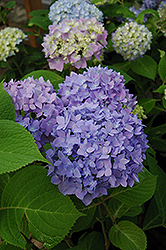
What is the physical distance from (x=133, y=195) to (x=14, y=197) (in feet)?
0.95

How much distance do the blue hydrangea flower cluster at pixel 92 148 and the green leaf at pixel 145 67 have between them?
0.59m

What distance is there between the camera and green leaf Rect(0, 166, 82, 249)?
21.2 inches

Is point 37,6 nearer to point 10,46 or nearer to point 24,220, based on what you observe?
point 10,46

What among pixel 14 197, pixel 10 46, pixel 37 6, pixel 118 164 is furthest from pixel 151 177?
pixel 37 6

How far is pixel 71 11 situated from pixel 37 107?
0.60 metres

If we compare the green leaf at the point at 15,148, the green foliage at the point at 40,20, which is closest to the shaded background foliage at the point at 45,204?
the green leaf at the point at 15,148

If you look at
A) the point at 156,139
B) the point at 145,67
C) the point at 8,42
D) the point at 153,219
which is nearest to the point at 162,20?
the point at 145,67

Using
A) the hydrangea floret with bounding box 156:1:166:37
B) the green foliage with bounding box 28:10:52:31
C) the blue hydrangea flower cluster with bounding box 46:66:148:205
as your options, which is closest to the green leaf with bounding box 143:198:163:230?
the blue hydrangea flower cluster with bounding box 46:66:148:205

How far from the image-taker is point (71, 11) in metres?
1.04

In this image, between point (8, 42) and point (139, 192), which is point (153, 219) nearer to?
point (139, 192)

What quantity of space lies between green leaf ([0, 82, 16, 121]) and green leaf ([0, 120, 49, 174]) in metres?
0.06

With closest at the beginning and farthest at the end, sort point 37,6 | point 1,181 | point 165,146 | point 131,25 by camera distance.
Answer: point 1,181 < point 131,25 < point 165,146 < point 37,6

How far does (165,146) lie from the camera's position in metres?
1.19

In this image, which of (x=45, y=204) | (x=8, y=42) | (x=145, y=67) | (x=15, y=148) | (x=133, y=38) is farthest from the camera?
(x=8, y=42)
